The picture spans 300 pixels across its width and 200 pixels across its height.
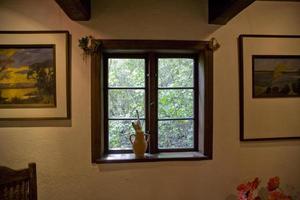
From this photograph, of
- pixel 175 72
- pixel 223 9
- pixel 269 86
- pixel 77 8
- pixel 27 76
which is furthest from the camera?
pixel 175 72

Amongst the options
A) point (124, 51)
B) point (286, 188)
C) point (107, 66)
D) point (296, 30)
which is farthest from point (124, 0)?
point (286, 188)

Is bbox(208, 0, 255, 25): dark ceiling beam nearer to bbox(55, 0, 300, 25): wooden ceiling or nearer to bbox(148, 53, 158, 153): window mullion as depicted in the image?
bbox(55, 0, 300, 25): wooden ceiling

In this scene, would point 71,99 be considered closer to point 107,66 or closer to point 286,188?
point 107,66

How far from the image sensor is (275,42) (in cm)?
225

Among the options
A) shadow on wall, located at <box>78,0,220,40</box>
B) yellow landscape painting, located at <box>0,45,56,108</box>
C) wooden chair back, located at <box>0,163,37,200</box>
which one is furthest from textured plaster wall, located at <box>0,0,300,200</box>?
wooden chair back, located at <box>0,163,37,200</box>

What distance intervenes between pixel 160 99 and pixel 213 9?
0.85 m

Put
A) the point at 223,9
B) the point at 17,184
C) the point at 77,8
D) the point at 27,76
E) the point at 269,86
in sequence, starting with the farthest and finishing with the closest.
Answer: the point at 269,86 → the point at 27,76 → the point at 223,9 → the point at 77,8 → the point at 17,184

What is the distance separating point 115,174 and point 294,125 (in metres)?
1.57

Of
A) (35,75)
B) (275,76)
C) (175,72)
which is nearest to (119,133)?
(175,72)

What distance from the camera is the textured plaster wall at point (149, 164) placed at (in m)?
2.10

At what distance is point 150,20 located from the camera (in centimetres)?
217

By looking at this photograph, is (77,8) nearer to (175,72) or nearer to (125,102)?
(125,102)

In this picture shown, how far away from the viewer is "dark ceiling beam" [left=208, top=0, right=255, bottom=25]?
177 centimetres

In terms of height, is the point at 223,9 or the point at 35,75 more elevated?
the point at 223,9
